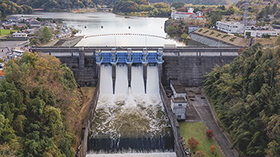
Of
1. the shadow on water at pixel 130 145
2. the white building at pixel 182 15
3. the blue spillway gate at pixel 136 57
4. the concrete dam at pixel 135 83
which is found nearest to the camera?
the shadow on water at pixel 130 145

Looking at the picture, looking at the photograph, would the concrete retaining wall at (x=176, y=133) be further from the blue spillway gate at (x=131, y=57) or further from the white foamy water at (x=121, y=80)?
the blue spillway gate at (x=131, y=57)

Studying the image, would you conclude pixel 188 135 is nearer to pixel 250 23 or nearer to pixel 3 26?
pixel 250 23

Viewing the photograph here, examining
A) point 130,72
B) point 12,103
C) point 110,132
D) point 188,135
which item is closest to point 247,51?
point 188,135

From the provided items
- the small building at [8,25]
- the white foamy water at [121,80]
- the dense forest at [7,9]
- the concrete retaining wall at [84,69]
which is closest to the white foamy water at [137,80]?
the white foamy water at [121,80]

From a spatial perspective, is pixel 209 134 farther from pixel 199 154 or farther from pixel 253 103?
pixel 253 103

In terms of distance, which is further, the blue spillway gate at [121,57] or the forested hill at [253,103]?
the blue spillway gate at [121,57]

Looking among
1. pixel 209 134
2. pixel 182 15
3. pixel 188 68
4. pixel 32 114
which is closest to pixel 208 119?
pixel 209 134

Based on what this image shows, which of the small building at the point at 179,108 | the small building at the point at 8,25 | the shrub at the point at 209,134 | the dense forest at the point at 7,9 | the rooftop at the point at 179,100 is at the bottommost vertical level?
the shrub at the point at 209,134
